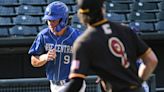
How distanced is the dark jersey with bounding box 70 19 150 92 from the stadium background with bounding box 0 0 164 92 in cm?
512

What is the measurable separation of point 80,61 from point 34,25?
6.10 m

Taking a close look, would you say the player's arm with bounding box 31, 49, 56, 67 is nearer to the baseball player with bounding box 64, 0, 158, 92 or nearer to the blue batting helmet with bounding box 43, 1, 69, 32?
the blue batting helmet with bounding box 43, 1, 69, 32

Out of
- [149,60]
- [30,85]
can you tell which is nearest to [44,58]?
[30,85]

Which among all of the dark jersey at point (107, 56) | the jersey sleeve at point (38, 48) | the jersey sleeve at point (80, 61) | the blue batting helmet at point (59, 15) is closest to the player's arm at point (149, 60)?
the dark jersey at point (107, 56)

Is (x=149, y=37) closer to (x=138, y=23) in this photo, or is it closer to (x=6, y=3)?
(x=138, y=23)

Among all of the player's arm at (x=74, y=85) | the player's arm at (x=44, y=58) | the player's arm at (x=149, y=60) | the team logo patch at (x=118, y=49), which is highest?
the team logo patch at (x=118, y=49)

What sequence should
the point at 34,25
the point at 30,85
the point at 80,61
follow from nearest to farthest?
the point at 80,61
the point at 30,85
the point at 34,25

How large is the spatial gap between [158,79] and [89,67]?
18.7 ft

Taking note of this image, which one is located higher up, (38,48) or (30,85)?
(38,48)

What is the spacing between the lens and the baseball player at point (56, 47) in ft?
16.9

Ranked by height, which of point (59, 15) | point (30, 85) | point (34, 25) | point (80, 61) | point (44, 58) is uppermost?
point (59, 15)

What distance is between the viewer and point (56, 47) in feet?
17.2

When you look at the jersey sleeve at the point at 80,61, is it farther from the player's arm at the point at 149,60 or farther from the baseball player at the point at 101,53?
the player's arm at the point at 149,60

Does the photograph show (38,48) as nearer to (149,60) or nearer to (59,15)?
(59,15)
